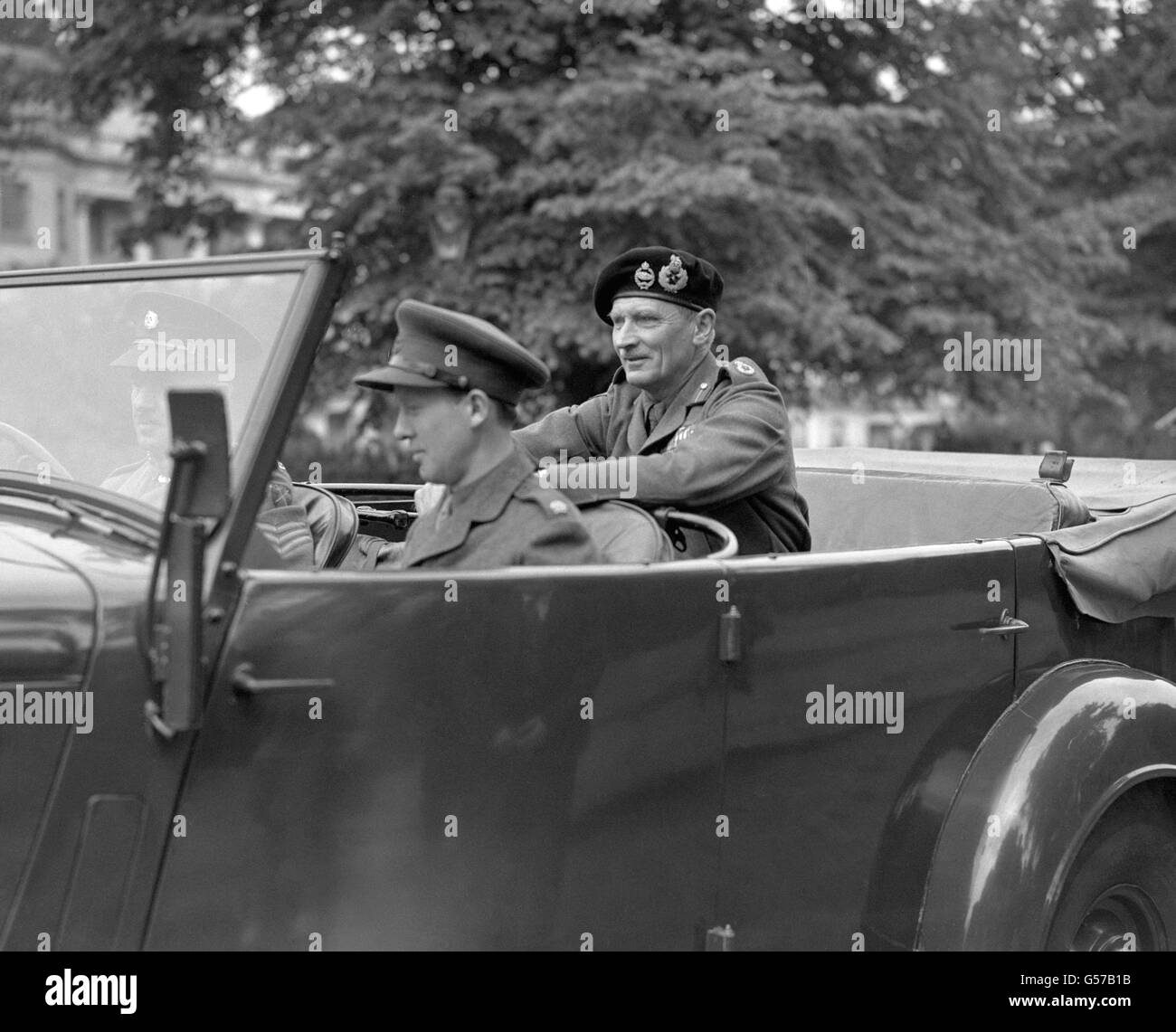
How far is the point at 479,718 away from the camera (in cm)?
234

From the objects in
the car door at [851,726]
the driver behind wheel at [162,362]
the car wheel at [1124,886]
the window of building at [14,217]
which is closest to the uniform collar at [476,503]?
the driver behind wheel at [162,362]

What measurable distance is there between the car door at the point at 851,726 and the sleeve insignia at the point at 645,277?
3.25ft

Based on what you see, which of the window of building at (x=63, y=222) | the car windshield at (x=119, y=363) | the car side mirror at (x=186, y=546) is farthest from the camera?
the window of building at (x=63, y=222)

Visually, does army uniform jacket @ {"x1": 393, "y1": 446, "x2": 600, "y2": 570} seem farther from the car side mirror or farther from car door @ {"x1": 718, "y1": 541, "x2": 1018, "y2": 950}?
the car side mirror

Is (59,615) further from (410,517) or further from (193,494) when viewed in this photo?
(410,517)

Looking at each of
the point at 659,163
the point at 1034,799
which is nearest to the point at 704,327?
the point at 1034,799

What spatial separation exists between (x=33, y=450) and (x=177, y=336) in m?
0.40

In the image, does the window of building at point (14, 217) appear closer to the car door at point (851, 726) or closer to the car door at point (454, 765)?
the car door at point (851, 726)

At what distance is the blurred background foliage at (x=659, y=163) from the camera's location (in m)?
12.0

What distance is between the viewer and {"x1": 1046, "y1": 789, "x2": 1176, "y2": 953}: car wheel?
3.03m

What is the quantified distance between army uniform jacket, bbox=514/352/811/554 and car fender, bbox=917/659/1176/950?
0.64 m

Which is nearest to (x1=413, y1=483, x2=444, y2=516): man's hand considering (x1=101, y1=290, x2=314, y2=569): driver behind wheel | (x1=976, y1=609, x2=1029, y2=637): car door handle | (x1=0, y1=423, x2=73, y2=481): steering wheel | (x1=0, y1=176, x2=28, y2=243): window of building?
(x1=101, y1=290, x2=314, y2=569): driver behind wheel
